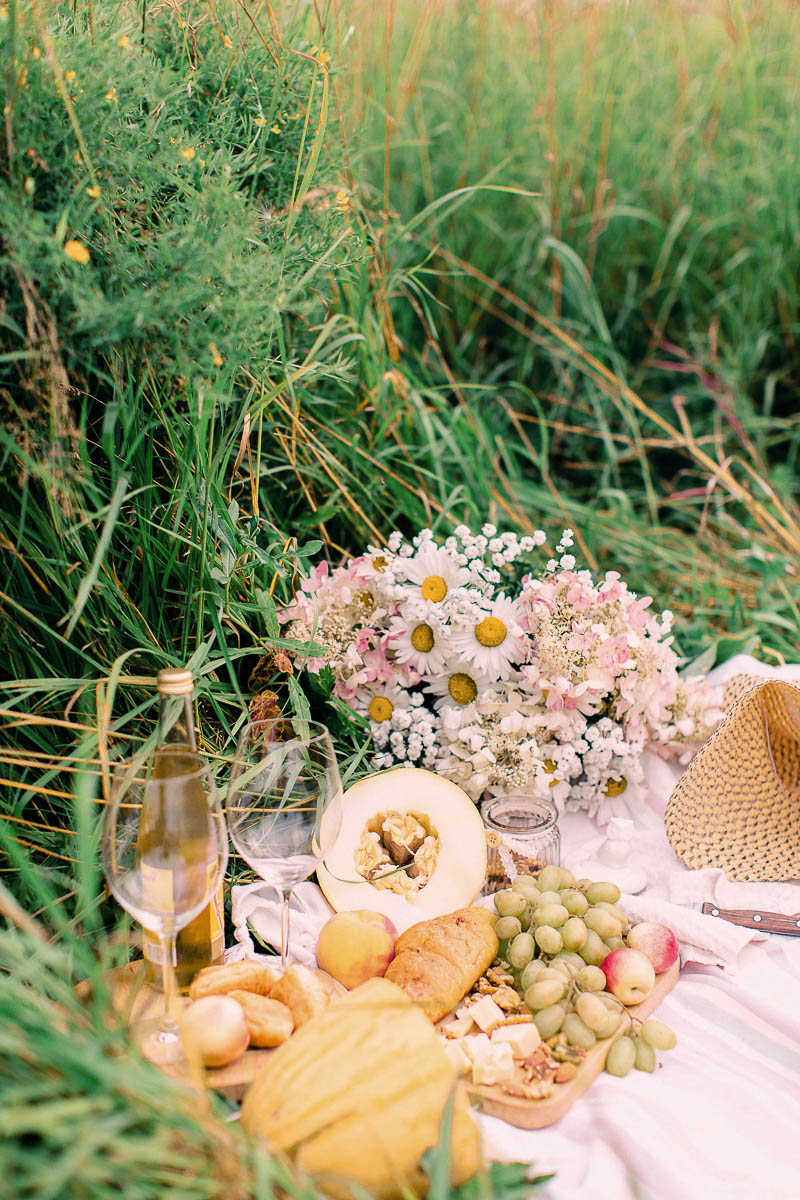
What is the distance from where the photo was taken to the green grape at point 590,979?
1.00 metres

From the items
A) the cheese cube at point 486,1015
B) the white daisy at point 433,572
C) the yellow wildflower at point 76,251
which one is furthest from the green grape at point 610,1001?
the yellow wildflower at point 76,251

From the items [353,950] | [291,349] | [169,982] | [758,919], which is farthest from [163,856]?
[291,349]

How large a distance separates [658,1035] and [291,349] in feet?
3.62

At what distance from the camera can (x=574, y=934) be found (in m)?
1.04

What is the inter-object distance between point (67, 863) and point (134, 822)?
288mm

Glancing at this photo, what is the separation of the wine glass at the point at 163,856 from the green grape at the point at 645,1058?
0.47 meters

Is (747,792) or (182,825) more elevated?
(182,825)

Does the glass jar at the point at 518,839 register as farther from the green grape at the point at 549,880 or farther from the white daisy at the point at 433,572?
the white daisy at the point at 433,572

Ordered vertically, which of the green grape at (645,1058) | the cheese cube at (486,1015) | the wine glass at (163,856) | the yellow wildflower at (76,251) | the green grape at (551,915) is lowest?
the green grape at (645,1058)

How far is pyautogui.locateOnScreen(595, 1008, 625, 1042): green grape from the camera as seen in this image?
97 centimetres

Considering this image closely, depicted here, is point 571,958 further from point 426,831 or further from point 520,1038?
point 426,831

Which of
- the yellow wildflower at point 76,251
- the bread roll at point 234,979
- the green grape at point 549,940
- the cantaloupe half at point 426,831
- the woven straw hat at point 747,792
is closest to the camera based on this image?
the yellow wildflower at point 76,251

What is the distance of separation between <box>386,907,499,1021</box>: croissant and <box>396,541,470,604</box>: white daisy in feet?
1.48

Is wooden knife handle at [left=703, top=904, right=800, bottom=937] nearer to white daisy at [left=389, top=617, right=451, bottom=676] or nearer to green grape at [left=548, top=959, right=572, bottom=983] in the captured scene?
green grape at [left=548, top=959, right=572, bottom=983]
